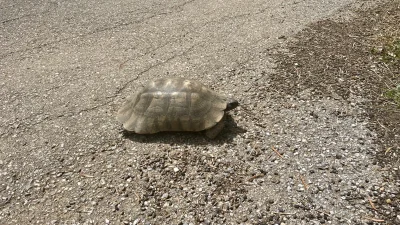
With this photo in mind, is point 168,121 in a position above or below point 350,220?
above

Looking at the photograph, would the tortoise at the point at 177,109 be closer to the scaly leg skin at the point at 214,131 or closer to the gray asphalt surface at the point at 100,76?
the scaly leg skin at the point at 214,131

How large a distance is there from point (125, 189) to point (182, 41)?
3593 millimetres

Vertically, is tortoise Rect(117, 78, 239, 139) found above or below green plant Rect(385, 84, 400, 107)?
above

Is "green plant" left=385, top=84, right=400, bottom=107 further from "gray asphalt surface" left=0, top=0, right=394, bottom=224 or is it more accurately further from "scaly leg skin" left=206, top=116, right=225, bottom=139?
"scaly leg skin" left=206, top=116, right=225, bottom=139

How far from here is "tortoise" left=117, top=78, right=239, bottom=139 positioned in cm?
402

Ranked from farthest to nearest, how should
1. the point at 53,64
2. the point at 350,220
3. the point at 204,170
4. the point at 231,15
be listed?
the point at 231,15
the point at 53,64
the point at 204,170
the point at 350,220

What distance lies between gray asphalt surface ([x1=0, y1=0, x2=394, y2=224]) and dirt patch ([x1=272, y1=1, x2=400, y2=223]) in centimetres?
33

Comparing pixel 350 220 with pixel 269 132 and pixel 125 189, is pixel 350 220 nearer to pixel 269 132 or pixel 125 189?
pixel 269 132

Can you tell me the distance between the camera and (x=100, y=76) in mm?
5500

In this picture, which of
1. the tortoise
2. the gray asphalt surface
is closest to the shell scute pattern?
the tortoise

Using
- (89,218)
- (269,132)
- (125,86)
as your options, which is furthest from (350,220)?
(125,86)

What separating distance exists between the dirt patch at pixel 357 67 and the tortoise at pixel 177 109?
4.27ft

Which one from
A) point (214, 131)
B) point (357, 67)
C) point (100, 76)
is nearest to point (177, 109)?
point (214, 131)

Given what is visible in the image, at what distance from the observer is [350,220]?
3.10 m
